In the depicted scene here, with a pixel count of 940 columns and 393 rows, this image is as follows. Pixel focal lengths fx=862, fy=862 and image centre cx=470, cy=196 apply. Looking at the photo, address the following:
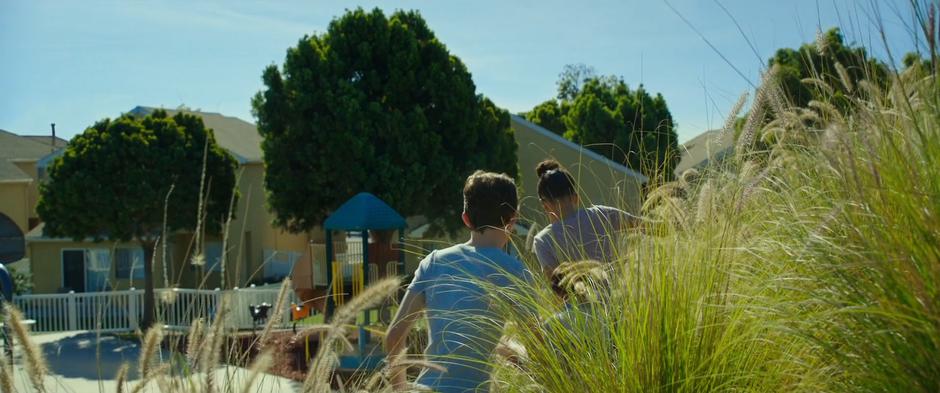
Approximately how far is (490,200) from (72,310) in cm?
1973

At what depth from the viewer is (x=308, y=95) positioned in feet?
69.7

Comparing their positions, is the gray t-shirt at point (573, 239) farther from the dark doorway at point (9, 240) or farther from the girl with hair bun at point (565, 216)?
the dark doorway at point (9, 240)

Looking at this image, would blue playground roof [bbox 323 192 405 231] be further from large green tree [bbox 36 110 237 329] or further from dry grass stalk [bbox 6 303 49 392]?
dry grass stalk [bbox 6 303 49 392]

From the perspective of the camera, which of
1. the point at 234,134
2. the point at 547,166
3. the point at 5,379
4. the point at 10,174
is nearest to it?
the point at 5,379

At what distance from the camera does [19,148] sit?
37938 millimetres

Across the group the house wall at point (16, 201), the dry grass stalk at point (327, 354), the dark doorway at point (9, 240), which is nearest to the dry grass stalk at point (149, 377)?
the dry grass stalk at point (327, 354)

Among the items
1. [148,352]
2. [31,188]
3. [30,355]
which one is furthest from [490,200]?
[31,188]

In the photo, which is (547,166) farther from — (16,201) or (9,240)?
(16,201)

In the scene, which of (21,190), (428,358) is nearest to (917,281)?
(428,358)

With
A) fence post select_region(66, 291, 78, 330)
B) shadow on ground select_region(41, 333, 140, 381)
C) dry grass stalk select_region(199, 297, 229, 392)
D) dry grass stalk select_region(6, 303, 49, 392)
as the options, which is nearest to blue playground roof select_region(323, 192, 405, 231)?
shadow on ground select_region(41, 333, 140, 381)

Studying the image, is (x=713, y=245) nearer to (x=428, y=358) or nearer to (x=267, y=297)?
(x=428, y=358)

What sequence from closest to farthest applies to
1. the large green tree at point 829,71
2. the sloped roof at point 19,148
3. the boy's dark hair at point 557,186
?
the large green tree at point 829,71 < the boy's dark hair at point 557,186 < the sloped roof at point 19,148

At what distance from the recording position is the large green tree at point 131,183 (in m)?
20.1

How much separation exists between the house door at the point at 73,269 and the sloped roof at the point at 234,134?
5.72 metres
